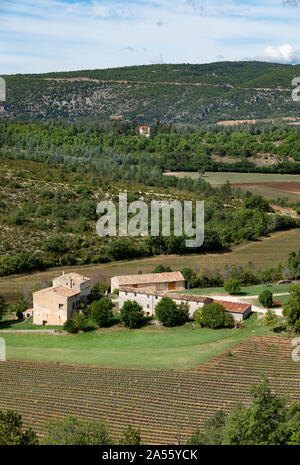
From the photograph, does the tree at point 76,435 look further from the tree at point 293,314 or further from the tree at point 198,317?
the tree at point 198,317

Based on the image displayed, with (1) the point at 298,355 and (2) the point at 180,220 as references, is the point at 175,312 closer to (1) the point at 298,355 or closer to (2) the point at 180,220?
(1) the point at 298,355

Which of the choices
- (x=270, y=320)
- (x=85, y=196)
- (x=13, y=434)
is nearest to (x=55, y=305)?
(x=270, y=320)

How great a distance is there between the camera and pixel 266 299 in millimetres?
40156

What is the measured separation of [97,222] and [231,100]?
13282 cm

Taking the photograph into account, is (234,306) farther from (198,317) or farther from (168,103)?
(168,103)

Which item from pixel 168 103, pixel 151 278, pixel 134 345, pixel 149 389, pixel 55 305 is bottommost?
pixel 134 345

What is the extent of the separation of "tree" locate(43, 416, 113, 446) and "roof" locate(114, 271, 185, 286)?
22.7m


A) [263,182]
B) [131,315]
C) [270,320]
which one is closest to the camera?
[270,320]

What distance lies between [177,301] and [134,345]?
5.73 m

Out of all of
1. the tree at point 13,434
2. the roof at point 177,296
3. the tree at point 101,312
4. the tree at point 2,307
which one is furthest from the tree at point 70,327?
the tree at point 13,434

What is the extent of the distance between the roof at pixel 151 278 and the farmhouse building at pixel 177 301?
80.8 inches

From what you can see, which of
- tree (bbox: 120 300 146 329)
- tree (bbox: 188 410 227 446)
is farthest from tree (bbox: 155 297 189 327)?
tree (bbox: 188 410 227 446)

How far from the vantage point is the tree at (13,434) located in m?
21.4
